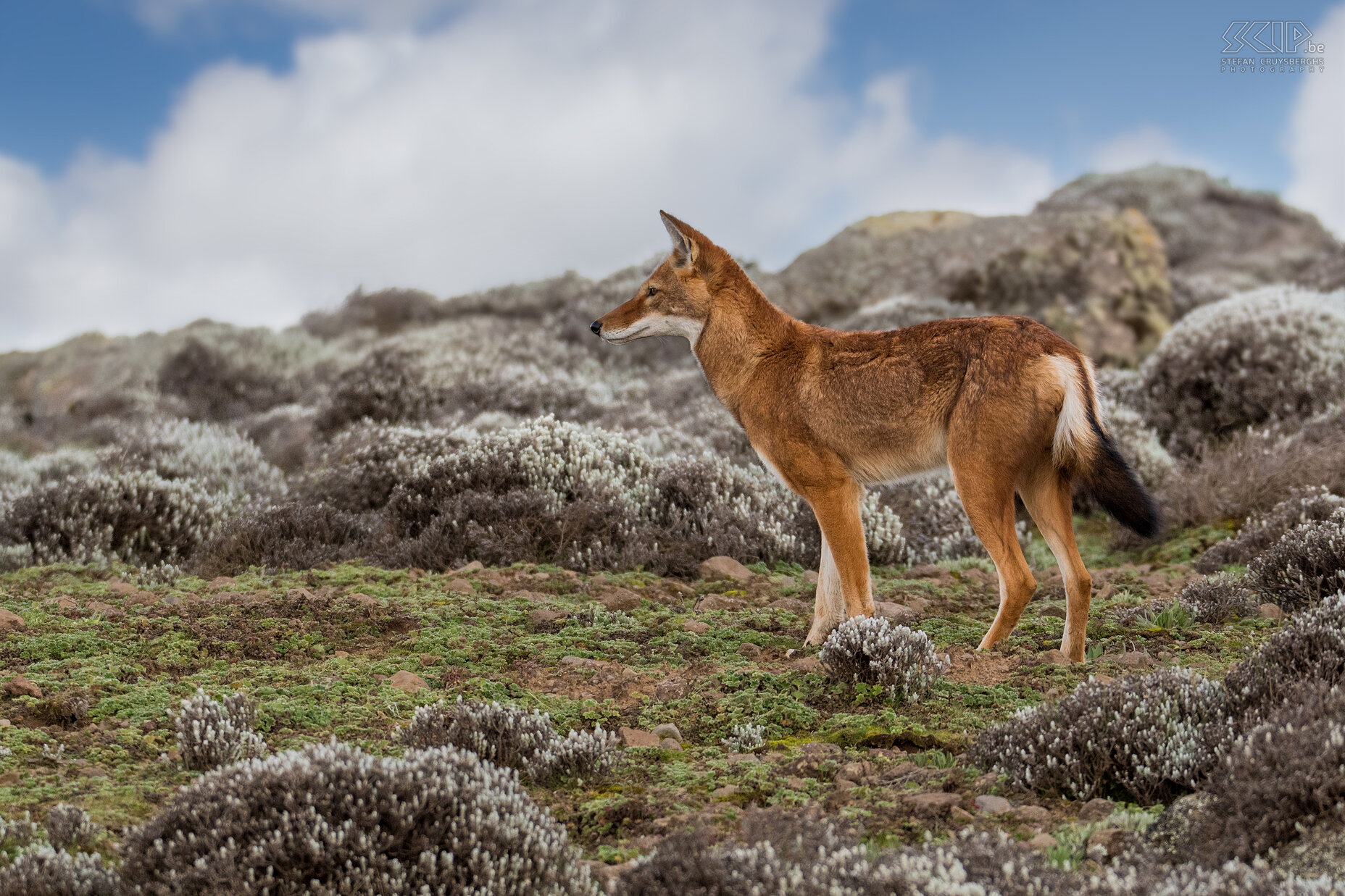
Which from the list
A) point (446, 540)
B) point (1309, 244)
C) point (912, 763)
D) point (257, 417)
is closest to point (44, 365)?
point (257, 417)

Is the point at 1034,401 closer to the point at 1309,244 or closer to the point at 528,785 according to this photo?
the point at 528,785

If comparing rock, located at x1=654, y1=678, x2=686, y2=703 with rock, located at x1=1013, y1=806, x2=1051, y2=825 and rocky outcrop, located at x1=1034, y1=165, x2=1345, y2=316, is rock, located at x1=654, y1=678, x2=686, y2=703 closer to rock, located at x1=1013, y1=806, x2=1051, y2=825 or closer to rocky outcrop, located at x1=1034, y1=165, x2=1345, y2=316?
rock, located at x1=1013, y1=806, x2=1051, y2=825

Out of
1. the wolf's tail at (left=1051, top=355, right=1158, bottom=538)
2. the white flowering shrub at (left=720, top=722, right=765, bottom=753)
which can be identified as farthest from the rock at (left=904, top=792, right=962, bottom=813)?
the wolf's tail at (left=1051, top=355, right=1158, bottom=538)

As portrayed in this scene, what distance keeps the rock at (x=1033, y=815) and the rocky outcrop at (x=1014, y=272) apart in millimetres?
18068

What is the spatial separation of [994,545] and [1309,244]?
38.3m

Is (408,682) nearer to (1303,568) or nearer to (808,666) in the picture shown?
→ (808,666)

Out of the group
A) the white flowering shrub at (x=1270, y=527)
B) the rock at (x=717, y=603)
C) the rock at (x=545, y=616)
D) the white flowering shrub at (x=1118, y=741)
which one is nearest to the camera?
the white flowering shrub at (x=1118, y=741)

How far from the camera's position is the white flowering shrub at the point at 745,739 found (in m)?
4.47

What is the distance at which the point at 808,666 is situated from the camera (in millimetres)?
5445

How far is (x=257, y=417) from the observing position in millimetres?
19969

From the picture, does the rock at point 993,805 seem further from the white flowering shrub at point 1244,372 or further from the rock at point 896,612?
the white flowering shrub at point 1244,372

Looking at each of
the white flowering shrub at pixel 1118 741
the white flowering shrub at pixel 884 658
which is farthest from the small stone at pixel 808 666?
the white flowering shrub at pixel 1118 741

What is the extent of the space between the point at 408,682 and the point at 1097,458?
368 centimetres

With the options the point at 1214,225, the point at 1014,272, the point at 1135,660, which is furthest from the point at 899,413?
the point at 1214,225
